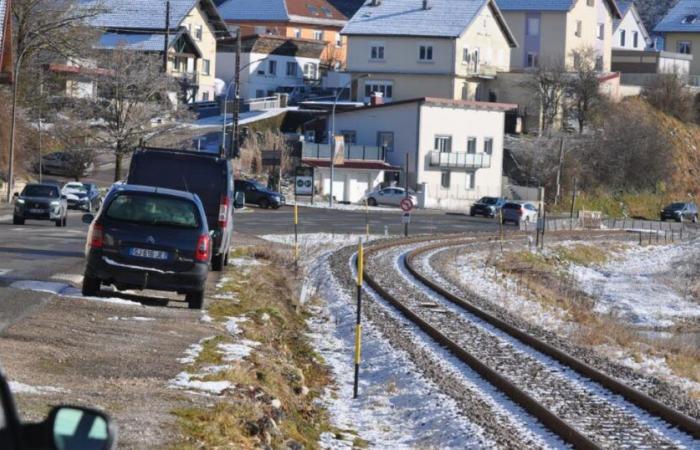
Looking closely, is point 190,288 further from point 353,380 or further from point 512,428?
point 512,428

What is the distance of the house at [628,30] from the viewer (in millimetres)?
125312

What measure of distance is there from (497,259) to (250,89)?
6677cm

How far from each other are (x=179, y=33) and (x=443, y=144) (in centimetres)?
2299

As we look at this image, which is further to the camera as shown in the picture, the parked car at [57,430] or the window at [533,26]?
the window at [533,26]

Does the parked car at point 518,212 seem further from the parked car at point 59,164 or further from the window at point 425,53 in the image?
the window at point 425,53

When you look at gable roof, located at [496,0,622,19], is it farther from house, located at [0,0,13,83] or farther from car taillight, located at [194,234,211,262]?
car taillight, located at [194,234,211,262]

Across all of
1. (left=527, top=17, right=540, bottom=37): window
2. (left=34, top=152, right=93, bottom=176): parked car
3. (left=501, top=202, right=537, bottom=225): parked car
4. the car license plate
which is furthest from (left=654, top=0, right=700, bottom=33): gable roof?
the car license plate

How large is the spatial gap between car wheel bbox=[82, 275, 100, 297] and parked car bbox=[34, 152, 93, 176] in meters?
56.9

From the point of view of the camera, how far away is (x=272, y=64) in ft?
368

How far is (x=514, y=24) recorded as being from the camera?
10906cm

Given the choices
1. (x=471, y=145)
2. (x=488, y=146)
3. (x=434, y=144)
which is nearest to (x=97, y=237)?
(x=434, y=144)

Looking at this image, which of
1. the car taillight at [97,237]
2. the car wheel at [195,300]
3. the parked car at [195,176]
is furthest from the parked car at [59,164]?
the car taillight at [97,237]

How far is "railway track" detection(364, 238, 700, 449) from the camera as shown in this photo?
13445 millimetres

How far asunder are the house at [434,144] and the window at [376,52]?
1073 centimetres
